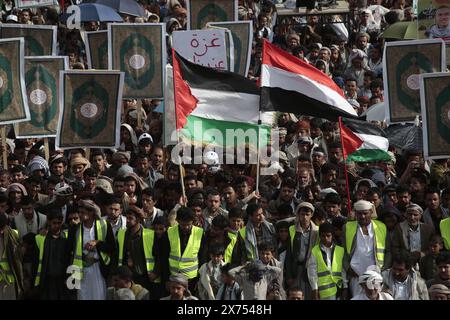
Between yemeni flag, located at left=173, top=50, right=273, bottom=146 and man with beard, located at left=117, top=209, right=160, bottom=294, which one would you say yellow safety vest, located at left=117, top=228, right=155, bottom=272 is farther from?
yemeni flag, located at left=173, top=50, right=273, bottom=146

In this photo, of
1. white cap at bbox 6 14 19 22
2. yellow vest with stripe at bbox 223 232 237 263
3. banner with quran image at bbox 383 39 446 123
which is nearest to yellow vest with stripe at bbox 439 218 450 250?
yellow vest with stripe at bbox 223 232 237 263

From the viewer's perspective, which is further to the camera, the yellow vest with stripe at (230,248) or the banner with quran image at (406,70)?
the banner with quran image at (406,70)

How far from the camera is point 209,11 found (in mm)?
22219

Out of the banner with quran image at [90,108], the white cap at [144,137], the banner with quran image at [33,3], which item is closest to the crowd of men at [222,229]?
the banner with quran image at [90,108]

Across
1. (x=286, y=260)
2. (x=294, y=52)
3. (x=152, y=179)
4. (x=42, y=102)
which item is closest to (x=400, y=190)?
(x=286, y=260)

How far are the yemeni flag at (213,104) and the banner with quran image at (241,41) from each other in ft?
10.1

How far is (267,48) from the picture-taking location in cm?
1745

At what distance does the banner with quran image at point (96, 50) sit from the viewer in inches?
837

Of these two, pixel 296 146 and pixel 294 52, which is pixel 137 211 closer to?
pixel 296 146

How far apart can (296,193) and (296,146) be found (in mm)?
1988

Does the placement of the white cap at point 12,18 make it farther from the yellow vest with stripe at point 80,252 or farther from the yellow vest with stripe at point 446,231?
the yellow vest with stripe at point 446,231

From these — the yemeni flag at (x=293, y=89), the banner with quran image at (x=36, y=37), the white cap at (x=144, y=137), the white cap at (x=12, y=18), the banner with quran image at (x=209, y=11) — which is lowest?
the white cap at (x=144, y=137)

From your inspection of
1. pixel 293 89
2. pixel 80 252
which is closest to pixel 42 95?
pixel 293 89

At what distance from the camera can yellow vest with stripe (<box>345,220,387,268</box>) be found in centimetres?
1596
